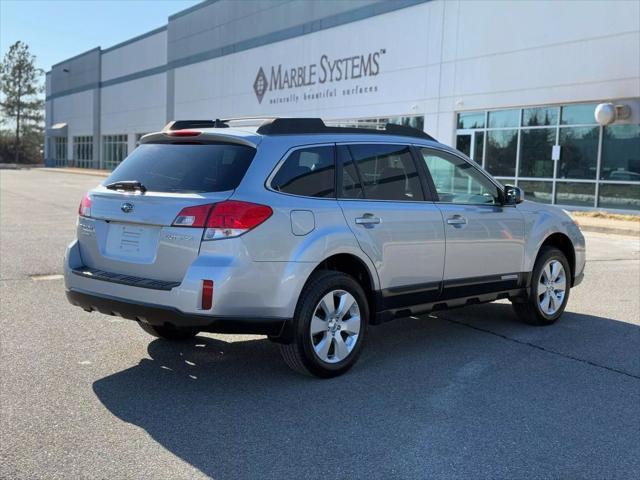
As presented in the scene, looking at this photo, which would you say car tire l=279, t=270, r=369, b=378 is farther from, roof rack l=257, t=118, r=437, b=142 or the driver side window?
the driver side window

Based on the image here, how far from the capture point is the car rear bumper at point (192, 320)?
434 centimetres

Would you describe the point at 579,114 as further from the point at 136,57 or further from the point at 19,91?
the point at 19,91

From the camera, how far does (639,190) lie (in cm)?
1958

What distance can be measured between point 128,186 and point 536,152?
19833 millimetres

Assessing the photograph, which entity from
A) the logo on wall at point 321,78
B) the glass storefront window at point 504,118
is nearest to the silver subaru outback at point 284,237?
the glass storefront window at point 504,118

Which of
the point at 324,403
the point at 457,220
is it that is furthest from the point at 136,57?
the point at 324,403

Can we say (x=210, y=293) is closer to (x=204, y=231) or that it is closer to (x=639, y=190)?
(x=204, y=231)

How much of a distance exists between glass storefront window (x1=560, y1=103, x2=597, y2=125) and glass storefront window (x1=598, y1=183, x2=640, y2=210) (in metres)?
2.09

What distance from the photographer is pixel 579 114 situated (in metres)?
21.1

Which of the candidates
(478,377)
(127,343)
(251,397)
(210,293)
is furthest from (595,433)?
(127,343)

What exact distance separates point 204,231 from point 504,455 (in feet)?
7.34

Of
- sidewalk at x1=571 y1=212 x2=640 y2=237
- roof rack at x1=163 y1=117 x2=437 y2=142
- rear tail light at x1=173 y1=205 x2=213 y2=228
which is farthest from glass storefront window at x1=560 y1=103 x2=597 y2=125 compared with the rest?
rear tail light at x1=173 y1=205 x2=213 y2=228

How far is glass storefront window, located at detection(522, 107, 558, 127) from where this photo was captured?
22.0 meters

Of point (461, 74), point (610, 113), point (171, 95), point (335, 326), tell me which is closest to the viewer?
point (335, 326)
